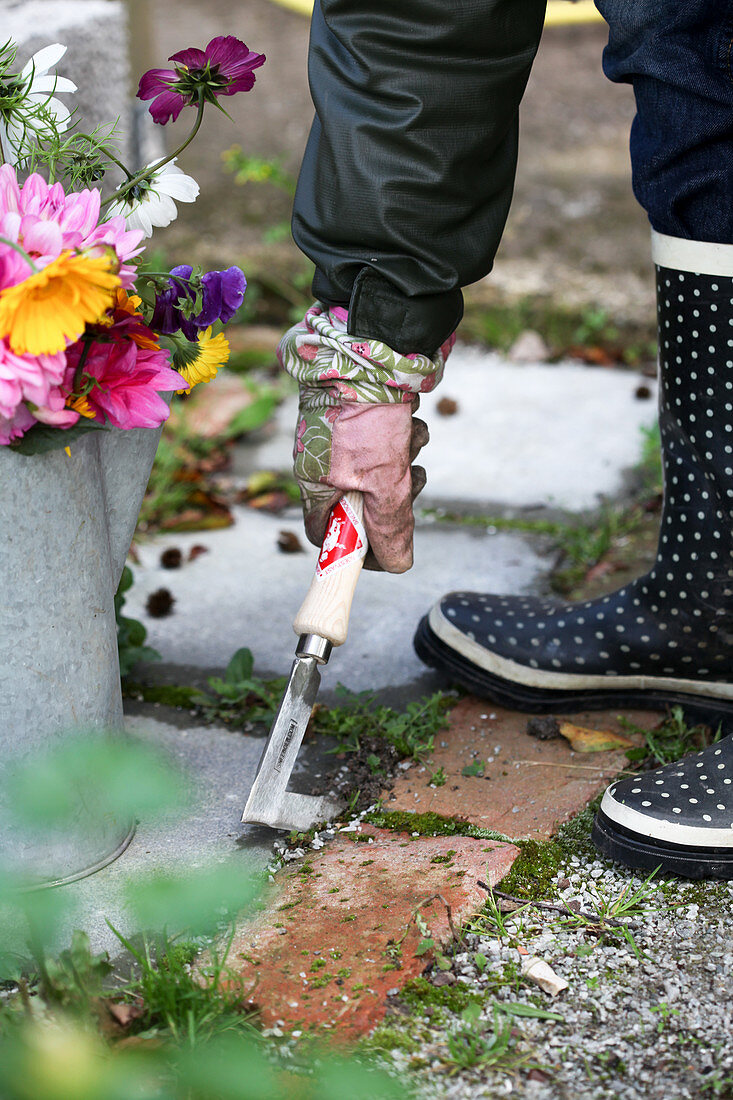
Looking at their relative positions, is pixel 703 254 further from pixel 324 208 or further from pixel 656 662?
pixel 656 662

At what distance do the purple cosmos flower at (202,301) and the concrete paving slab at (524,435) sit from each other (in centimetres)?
126

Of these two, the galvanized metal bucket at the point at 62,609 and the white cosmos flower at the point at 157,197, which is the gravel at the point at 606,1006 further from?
the white cosmos flower at the point at 157,197

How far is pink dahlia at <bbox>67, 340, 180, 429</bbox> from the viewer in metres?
1.20

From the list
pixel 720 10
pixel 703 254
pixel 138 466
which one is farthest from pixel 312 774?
pixel 720 10

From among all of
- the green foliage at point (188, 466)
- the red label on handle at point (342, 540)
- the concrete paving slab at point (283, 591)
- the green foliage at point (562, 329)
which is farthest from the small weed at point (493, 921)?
the green foliage at point (562, 329)

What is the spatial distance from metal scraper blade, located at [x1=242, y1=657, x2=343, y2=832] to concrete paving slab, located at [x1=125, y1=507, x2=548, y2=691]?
43 centimetres

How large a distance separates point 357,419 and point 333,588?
0.74 ft

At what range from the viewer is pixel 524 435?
280 centimetres

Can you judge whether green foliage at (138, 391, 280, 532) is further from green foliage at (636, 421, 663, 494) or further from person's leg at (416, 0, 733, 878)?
green foliage at (636, 421, 663, 494)

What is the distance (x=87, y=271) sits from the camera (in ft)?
3.36

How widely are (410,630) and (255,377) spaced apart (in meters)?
1.32

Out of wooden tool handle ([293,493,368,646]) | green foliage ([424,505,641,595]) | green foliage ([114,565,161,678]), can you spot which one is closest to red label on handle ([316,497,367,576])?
wooden tool handle ([293,493,368,646])

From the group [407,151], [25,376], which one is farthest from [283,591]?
[25,376]

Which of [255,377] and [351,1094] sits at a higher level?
[351,1094]
